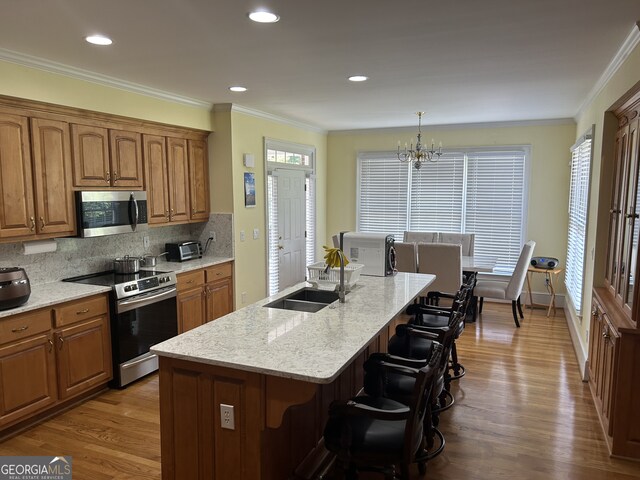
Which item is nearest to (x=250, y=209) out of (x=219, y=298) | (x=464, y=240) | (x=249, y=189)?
(x=249, y=189)

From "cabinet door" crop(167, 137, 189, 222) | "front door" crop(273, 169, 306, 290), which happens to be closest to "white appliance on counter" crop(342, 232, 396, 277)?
"cabinet door" crop(167, 137, 189, 222)

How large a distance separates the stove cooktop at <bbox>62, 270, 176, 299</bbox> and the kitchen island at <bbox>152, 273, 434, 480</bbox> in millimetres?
1530

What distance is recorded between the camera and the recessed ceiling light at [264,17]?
241 cm

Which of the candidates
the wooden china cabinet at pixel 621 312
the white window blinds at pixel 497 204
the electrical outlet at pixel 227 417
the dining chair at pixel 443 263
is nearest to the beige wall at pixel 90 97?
the electrical outlet at pixel 227 417

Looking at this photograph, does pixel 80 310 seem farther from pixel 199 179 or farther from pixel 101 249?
pixel 199 179

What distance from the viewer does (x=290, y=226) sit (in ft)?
21.3

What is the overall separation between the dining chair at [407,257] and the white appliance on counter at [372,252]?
164cm

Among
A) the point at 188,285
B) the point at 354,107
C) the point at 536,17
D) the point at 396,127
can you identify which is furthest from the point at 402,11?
the point at 396,127

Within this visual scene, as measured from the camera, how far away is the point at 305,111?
5555 millimetres

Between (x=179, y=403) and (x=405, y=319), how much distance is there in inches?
162

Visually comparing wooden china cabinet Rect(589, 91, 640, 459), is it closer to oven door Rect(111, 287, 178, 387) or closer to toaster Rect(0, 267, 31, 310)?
oven door Rect(111, 287, 178, 387)

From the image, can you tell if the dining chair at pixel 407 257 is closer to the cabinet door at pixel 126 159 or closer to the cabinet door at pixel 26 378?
the cabinet door at pixel 126 159

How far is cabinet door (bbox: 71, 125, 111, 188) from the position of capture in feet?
12.2

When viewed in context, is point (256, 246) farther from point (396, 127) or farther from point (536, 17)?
point (536, 17)
